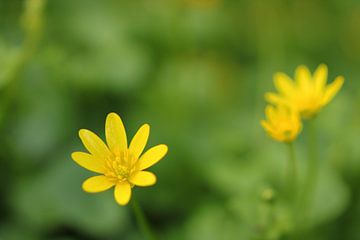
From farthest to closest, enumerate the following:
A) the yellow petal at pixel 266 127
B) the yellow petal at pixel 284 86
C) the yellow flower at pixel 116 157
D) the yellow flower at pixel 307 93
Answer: the yellow petal at pixel 284 86
the yellow flower at pixel 307 93
the yellow petal at pixel 266 127
the yellow flower at pixel 116 157

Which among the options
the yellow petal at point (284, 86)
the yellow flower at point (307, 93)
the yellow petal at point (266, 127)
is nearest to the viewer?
the yellow petal at point (266, 127)

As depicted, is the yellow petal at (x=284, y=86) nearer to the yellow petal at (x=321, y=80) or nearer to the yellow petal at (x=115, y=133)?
the yellow petal at (x=321, y=80)

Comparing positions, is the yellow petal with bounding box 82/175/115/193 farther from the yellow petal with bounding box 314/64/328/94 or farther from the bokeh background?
the yellow petal with bounding box 314/64/328/94

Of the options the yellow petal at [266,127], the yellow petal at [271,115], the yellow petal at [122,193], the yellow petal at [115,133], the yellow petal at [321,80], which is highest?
the yellow petal at [321,80]

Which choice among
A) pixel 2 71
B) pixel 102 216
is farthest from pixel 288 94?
pixel 2 71

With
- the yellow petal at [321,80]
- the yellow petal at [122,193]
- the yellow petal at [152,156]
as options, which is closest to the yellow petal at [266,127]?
the yellow petal at [321,80]

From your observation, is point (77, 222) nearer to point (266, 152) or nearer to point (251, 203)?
point (251, 203)
